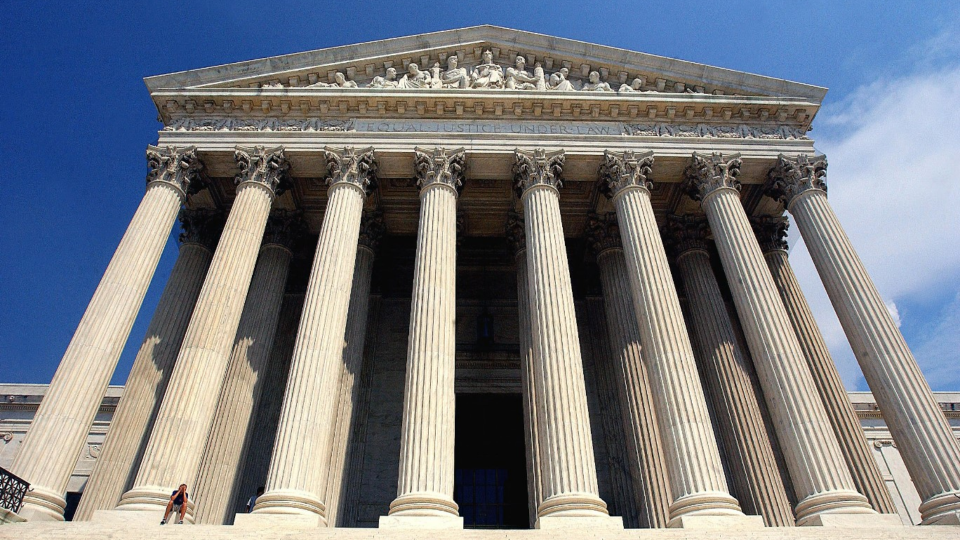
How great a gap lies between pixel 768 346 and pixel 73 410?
62.2 feet

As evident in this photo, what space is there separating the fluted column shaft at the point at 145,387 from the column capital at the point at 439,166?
8.99 meters

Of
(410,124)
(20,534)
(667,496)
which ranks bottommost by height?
(20,534)

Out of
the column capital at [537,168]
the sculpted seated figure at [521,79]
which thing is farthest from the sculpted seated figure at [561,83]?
the column capital at [537,168]

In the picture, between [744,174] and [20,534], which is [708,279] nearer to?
[744,174]

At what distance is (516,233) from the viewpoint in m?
24.9

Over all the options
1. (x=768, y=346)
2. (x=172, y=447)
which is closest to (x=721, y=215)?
(x=768, y=346)

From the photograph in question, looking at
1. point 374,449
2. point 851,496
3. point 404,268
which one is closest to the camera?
point 851,496

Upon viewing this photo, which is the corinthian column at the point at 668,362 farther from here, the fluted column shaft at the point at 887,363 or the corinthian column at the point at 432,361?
the corinthian column at the point at 432,361

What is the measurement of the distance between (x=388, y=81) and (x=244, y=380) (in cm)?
1208

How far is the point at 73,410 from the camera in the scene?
16656 millimetres

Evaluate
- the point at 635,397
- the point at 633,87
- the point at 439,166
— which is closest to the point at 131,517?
the point at 439,166

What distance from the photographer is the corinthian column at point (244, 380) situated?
18.7 meters

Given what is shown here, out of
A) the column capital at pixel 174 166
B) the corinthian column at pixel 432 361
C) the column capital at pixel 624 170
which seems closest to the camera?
the corinthian column at pixel 432 361

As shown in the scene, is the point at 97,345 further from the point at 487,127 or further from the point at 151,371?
the point at 487,127
